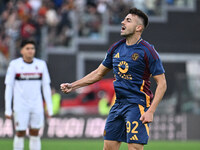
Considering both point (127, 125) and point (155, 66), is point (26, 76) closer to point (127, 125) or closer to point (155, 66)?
point (127, 125)

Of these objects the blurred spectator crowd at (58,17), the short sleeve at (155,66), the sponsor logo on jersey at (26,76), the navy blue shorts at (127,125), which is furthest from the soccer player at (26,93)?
the blurred spectator crowd at (58,17)

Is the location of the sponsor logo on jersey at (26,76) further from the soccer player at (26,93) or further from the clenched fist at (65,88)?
the clenched fist at (65,88)

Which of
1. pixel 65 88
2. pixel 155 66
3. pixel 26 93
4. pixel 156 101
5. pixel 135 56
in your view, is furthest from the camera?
pixel 26 93

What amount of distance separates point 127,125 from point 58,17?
15.5 meters

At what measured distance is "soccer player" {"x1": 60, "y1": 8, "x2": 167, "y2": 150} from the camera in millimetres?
6184

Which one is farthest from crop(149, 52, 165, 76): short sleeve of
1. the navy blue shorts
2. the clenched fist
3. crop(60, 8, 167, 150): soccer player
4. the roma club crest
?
the clenched fist

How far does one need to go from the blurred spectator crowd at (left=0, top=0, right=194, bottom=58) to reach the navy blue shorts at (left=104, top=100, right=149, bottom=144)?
531 inches

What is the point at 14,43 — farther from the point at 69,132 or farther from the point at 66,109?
the point at 69,132

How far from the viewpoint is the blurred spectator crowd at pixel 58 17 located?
19.9 meters

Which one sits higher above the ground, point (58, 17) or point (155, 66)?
point (58, 17)

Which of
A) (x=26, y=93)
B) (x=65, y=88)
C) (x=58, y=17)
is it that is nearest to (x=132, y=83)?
(x=65, y=88)

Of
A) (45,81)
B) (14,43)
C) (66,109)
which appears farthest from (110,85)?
(45,81)

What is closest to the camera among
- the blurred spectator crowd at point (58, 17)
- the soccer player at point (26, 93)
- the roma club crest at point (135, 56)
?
the roma club crest at point (135, 56)

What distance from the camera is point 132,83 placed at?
20.7 feet
